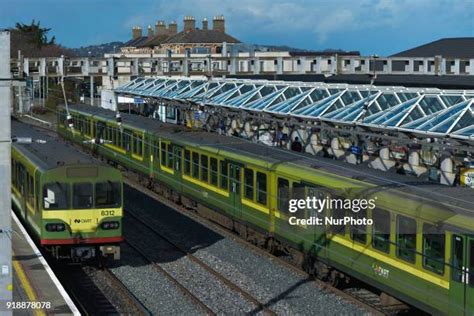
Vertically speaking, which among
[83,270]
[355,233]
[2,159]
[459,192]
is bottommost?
[83,270]

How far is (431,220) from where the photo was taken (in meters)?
11.0

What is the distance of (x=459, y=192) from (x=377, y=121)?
739 cm

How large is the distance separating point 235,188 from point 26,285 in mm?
6174

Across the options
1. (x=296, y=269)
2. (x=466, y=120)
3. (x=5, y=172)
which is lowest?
(x=296, y=269)

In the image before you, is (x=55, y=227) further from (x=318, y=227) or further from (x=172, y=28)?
(x=172, y=28)

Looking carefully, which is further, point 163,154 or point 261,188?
point 163,154

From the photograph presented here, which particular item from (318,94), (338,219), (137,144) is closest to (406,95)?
(318,94)

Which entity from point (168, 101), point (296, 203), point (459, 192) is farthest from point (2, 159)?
point (168, 101)

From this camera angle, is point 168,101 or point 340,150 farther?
point 168,101

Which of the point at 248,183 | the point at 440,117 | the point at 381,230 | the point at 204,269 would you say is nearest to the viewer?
the point at 381,230

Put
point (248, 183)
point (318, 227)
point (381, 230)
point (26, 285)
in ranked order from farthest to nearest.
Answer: point (248, 183) → point (318, 227) → point (26, 285) → point (381, 230)

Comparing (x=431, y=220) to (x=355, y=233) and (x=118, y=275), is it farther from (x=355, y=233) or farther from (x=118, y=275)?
(x=118, y=275)

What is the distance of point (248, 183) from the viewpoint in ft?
58.1

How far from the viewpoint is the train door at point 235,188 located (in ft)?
59.9
